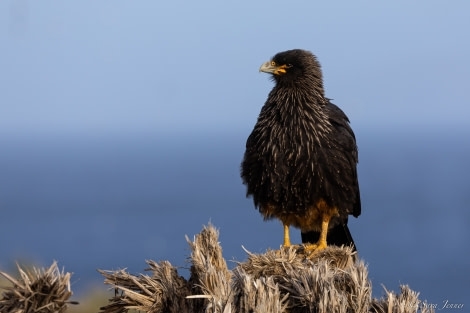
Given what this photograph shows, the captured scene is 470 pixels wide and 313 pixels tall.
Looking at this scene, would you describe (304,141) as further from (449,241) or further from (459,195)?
(459,195)

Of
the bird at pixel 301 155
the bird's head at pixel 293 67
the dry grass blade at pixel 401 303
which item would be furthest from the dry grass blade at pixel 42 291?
the bird's head at pixel 293 67

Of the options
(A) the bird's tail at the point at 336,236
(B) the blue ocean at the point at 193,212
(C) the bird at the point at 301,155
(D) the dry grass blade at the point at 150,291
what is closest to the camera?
(D) the dry grass blade at the point at 150,291

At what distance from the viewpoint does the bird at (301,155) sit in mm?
7551

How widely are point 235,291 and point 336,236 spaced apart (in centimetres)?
452

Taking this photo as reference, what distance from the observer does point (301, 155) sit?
7.57 m

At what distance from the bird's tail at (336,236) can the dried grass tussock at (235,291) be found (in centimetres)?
397

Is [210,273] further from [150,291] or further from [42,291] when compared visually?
[42,291]

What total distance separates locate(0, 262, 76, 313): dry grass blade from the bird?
3827 millimetres

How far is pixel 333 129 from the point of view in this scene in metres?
A: 7.86

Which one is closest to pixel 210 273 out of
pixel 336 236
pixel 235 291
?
pixel 235 291

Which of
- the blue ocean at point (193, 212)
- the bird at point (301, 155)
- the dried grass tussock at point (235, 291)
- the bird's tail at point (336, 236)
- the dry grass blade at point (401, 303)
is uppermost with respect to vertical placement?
the blue ocean at point (193, 212)

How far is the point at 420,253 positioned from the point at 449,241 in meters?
16.2

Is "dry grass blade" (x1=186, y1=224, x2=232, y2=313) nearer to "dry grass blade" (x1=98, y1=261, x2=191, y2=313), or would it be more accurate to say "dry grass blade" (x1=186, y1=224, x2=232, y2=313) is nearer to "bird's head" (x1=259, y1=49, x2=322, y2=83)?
"dry grass blade" (x1=98, y1=261, x2=191, y2=313)

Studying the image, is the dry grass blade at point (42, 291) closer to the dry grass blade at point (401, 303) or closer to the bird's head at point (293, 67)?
the dry grass blade at point (401, 303)
